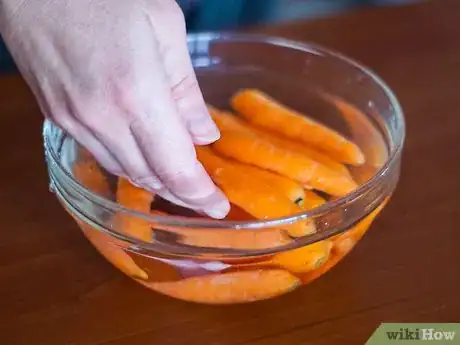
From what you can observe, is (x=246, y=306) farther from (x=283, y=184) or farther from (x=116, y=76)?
(x=116, y=76)

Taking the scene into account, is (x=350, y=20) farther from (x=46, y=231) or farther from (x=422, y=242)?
A: (x=46, y=231)

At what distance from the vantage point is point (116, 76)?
25.0 inches

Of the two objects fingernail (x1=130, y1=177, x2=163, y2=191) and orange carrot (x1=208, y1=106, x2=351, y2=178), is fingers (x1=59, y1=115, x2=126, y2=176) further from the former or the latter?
orange carrot (x1=208, y1=106, x2=351, y2=178)

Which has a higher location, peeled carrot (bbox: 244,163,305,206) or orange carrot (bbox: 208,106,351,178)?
orange carrot (bbox: 208,106,351,178)

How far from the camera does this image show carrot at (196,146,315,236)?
2.42ft

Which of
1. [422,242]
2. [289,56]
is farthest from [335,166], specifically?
[289,56]

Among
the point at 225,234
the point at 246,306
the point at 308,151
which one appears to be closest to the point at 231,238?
the point at 225,234

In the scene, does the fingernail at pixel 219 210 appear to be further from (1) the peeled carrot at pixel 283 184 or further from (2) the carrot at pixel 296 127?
(2) the carrot at pixel 296 127

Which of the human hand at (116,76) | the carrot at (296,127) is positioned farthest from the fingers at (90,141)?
the carrot at (296,127)

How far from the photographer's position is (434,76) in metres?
1.08

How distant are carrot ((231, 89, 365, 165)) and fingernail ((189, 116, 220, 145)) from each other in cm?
15

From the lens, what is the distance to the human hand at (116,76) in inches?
25.1

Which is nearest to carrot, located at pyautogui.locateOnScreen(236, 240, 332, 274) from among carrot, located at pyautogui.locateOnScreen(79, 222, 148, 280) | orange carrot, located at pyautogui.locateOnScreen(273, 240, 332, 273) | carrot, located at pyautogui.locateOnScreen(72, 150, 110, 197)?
orange carrot, located at pyautogui.locateOnScreen(273, 240, 332, 273)

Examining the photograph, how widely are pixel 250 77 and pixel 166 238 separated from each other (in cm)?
42
